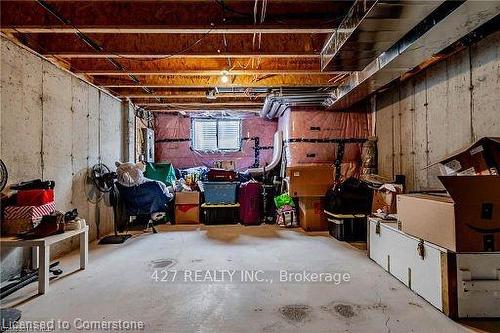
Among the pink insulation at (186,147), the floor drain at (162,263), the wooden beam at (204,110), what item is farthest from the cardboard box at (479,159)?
the pink insulation at (186,147)

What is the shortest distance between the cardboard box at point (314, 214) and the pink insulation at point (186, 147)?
2527 mm

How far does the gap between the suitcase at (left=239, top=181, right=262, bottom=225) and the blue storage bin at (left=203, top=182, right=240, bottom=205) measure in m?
0.18

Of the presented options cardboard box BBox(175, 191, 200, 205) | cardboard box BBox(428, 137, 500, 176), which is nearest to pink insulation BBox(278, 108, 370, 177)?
cardboard box BBox(175, 191, 200, 205)

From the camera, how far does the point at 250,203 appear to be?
5531 mm

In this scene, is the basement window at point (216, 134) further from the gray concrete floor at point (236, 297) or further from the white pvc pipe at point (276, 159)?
the gray concrete floor at point (236, 297)

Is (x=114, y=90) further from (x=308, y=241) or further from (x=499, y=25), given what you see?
(x=499, y=25)

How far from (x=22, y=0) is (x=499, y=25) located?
4382 mm

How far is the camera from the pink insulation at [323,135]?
219 inches

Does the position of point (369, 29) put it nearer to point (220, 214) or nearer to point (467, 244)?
point (467, 244)

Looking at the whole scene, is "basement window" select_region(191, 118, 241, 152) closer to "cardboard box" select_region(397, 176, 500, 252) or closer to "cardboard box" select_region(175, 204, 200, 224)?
"cardboard box" select_region(175, 204, 200, 224)

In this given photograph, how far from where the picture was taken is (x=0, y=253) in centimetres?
258

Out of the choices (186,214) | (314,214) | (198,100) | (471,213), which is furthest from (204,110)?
(471,213)

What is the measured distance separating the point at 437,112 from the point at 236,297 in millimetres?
3337

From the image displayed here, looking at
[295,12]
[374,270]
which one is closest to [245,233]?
[374,270]
